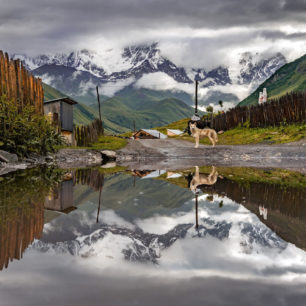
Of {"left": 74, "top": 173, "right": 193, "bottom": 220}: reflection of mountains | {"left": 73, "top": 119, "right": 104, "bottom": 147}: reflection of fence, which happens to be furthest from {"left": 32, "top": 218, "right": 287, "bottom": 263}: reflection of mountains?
Result: {"left": 73, "top": 119, "right": 104, "bottom": 147}: reflection of fence

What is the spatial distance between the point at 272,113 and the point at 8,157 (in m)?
29.1

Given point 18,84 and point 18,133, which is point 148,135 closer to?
point 18,84

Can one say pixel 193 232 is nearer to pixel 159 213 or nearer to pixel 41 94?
pixel 159 213

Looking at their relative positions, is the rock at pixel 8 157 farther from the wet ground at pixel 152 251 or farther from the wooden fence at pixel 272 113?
the wooden fence at pixel 272 113

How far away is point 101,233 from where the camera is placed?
4.88 metres

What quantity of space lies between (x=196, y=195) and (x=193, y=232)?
366 cm

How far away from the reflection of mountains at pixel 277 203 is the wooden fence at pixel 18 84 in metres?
16.0

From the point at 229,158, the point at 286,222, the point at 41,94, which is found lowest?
the point at 229,158

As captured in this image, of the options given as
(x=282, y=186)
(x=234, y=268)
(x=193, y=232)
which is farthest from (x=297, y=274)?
(x=282, y=186)

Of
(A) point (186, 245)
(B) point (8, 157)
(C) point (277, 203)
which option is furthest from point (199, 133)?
(A) point (186, 245)

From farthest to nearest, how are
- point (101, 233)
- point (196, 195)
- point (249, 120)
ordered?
point (249, 120)
point (196, 195)
point (101, 233)

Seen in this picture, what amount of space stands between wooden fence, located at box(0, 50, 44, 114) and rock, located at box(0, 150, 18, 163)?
447 cm

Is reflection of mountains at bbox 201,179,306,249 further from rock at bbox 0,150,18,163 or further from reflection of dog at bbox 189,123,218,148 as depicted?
reflection of dog at bbox 189,123,218,148

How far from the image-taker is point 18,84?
82.3 ft
